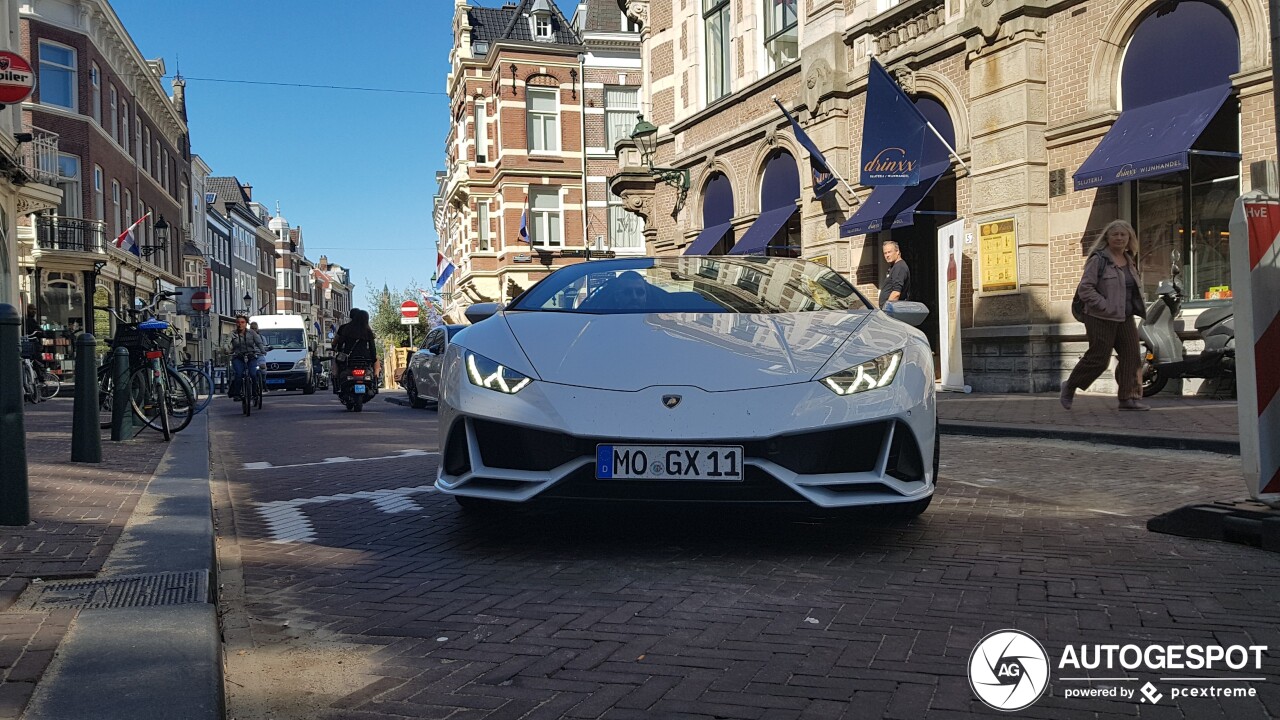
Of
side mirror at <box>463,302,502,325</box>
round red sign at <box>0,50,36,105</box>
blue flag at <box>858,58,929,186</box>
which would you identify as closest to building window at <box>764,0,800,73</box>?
blue flag at <box>858,58,929,186</box>

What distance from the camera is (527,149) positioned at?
129ft

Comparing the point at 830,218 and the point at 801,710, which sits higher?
the point at 830,218

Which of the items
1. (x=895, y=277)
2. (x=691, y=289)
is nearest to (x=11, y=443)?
(x=691, y=289)

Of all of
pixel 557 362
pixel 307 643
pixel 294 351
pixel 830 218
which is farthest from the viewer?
pixel 294 351

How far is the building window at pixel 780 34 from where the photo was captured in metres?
18.2

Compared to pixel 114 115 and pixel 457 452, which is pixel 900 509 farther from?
pixel 114 115

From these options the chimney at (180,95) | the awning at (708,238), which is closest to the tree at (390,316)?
the chimney at (180,95)

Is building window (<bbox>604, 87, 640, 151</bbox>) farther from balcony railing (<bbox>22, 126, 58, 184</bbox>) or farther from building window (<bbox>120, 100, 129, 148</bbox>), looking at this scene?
balcony railing (<bbox>22, 126, 58, 184</bbox>)

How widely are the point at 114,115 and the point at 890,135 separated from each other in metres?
30.0

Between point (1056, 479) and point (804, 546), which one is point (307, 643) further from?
point (1056, 479)

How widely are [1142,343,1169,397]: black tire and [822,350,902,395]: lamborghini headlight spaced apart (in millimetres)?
8103

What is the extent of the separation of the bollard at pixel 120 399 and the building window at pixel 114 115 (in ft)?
96.3

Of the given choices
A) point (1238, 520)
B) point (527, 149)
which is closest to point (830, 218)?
point (1238, 520)

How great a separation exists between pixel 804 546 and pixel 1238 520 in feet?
5.85
